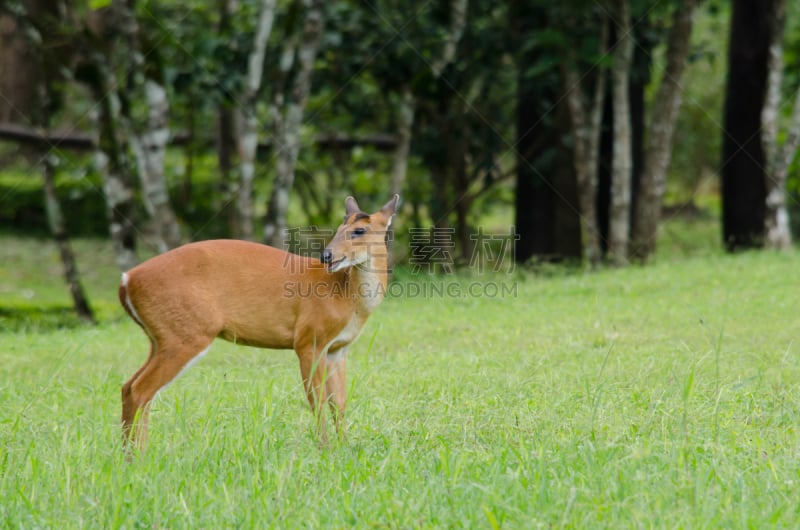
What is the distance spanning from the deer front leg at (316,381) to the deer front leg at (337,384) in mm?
55

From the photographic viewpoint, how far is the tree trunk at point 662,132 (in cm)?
1332

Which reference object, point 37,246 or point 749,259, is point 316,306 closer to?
point 749,259

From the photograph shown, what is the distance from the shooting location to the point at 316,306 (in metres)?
5.94

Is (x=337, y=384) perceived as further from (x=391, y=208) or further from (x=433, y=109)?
(x=433, y=109)

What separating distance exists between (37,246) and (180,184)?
2.88 meters

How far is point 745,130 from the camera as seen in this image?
1420 cm

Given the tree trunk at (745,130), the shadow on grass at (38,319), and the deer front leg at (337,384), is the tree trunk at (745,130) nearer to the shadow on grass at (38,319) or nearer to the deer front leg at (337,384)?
the shadow on grass at (38,319)

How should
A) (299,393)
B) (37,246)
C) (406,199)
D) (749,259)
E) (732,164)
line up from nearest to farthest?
1. (299,393)
2. (749,259)
3. (732,164)
4. (406,199)
5. (37,246)

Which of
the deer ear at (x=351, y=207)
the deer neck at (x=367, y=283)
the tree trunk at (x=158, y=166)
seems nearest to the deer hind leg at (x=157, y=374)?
the deer neck at (x=367, y=283)

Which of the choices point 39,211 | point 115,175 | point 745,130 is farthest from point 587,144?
point 39,211

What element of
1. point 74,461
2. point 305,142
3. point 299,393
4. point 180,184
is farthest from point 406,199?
point 74,461

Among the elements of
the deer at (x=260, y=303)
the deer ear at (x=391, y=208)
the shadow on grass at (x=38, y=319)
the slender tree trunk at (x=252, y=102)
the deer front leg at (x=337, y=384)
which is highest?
the slender tree trunk at (x=252, y=102)

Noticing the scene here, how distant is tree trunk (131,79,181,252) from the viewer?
451 inches

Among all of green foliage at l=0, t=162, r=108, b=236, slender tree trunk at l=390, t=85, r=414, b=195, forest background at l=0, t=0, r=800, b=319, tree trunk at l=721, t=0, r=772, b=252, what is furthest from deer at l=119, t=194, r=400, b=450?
green foliage at l=0, t=162, r=108, b=236
